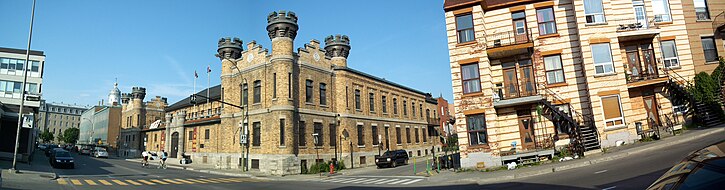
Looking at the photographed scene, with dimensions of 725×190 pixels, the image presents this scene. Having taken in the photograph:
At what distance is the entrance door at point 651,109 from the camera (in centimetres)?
1975

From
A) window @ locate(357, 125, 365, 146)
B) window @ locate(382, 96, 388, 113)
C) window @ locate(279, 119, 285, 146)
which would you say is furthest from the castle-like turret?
window @ locate(279, 119, 285, 146)

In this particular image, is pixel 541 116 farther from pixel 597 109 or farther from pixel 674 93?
pixel 674 93

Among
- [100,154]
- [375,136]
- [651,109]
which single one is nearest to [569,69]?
[651,109]

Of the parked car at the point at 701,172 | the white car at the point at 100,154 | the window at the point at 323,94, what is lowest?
the parked car at the point at 701,172

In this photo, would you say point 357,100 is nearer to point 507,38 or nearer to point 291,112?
point 291,112

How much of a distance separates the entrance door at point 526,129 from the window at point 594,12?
6030 millimetres

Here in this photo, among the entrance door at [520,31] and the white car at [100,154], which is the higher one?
the entrance door at [520,31]

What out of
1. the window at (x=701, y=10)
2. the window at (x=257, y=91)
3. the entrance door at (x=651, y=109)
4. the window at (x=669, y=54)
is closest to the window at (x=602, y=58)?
the entrance door at (x=651, y=109)

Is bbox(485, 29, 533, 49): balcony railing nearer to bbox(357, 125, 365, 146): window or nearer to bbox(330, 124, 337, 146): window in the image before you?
bbox(330, 124, 337, 146): window

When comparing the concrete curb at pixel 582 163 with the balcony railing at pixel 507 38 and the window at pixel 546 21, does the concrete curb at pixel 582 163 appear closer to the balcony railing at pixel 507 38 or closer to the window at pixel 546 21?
the balcony railing at pixel 507 38

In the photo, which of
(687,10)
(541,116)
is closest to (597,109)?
(541,116)

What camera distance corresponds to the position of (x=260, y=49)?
31500mm

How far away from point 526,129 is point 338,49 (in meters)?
20.1

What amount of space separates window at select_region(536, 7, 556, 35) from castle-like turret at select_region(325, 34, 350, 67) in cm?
1899
